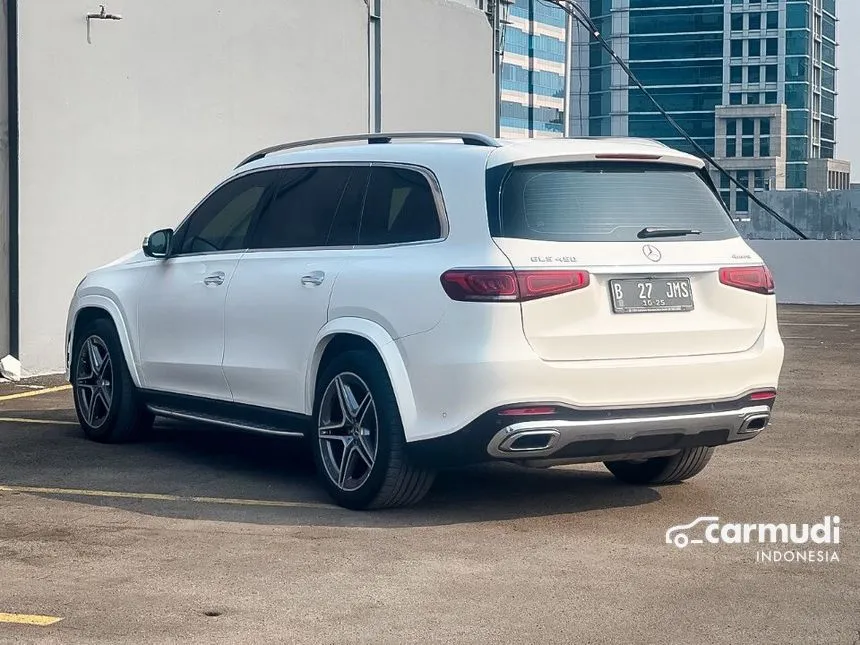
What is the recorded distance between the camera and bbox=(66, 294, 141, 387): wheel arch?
9492 mm

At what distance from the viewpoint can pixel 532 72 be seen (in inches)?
5955

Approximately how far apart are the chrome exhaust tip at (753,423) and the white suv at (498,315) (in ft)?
0.05

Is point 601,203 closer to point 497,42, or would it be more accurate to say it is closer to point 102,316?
point 102,316

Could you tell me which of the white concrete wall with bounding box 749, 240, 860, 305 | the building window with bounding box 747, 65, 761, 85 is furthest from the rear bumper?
the building window with bounding box 747, 65, 761, 85

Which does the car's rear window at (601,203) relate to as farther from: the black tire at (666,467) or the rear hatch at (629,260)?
the black tire at (666,467)

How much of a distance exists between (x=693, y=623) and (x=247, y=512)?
9.08 ft

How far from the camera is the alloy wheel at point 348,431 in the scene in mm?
7414

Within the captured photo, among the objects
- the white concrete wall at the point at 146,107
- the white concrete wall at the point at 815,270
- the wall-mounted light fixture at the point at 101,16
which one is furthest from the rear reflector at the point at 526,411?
the white concrete wall at the point at 815,270

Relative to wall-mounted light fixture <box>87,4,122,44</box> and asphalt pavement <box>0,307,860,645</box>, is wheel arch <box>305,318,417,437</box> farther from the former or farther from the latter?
wall-mounted light fixture <box>87,4,122,44</box>

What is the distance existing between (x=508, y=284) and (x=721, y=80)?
18156 centimetres

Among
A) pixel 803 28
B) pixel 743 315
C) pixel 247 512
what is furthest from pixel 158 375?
pixel 803 28

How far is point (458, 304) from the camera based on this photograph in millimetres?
6898

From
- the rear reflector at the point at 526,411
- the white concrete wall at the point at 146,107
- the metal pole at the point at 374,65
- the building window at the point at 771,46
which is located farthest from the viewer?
the building window at the point at 771,46

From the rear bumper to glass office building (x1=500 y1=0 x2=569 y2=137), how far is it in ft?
456
